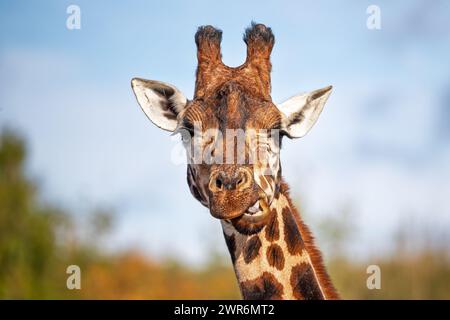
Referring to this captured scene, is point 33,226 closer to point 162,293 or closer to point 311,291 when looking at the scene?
point 162,293

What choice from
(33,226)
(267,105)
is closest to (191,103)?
(267,105)

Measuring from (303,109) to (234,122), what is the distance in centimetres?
126

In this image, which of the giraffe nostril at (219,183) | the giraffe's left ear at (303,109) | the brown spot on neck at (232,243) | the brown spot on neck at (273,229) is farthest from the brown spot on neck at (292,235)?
the giraffe nostril at (219,183)

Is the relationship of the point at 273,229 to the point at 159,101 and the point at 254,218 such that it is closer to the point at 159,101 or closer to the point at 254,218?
the point at 254,218

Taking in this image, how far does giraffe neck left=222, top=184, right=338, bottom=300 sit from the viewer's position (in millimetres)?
8938

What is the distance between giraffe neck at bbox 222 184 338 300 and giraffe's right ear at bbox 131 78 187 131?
1618 mm

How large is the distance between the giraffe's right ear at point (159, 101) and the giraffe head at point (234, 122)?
1cm

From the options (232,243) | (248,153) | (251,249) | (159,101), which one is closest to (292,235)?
(251,249)

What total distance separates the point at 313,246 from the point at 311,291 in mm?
718

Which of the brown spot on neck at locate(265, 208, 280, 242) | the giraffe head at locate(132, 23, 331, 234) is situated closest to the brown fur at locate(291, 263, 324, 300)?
the brown spot on neck at locate(265, 208, 280, 242)

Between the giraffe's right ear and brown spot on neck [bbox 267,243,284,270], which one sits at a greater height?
the giraffe's right ear

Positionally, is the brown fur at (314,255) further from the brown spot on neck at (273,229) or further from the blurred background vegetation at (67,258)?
the blurred background vegetation at (67,258)

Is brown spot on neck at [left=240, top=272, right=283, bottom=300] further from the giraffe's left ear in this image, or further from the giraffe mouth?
the giraffe's left ear

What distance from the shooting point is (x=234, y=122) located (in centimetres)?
873
